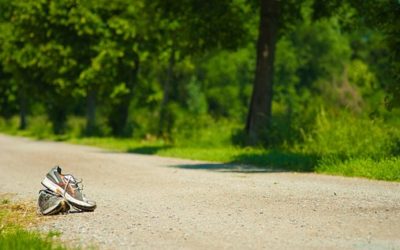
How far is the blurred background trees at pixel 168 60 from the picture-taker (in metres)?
22.4

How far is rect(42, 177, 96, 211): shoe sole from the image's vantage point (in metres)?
9.27

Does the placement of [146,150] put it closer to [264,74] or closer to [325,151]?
[264,74]

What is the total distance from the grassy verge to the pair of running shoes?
223 millimetres

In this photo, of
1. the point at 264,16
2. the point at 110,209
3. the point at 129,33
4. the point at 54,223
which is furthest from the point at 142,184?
the point at 129,33

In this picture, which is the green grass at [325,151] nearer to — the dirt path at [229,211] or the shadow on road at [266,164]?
the shadow on road at [266,164]

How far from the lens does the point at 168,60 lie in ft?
121

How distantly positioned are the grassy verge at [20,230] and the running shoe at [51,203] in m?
0.17

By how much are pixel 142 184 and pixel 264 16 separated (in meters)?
10.8

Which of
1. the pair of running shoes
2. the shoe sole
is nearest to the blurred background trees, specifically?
the shoe sole

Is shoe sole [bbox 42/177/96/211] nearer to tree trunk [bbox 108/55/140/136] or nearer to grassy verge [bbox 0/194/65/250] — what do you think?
grassy verge [bbox 0/194/65/250]

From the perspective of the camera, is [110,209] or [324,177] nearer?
[110,209]

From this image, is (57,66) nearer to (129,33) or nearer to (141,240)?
(129,33)

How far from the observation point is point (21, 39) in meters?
40.3

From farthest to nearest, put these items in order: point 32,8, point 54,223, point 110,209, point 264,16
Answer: point 32,8, point 264,16, point 110,209, point 54,223
